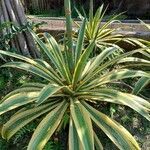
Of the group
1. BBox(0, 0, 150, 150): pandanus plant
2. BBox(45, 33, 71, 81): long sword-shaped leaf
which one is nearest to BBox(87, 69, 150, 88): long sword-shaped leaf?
BBox(0, 0, 150, 150): pandanus plant

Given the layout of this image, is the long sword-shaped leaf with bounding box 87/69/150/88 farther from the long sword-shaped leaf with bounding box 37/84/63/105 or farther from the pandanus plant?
the long sword-shaped leaf with bounding box 37/84/63/105

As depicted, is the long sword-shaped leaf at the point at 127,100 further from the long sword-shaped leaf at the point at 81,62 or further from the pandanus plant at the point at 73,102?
the long sword-shaped leaf at the point at 81,62

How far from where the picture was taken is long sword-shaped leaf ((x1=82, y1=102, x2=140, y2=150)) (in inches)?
108

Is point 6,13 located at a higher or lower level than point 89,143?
higher

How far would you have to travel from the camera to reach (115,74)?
128 inches

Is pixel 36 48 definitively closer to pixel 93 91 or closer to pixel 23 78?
pixel 23 78

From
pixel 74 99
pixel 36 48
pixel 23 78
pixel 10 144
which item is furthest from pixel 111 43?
pixel 10 144

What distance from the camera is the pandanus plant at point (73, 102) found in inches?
109

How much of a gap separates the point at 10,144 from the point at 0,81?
867 mm

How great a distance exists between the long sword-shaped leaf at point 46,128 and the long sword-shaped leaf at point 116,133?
27 cm

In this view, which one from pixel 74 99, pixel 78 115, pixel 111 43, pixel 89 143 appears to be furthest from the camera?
pixel 111 43

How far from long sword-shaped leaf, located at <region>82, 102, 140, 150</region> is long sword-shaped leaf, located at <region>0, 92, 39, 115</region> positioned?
1.71ft

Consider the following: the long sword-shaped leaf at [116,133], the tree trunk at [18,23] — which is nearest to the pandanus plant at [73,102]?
the long sword-shaped leaf at [116,133]

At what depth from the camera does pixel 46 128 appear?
2.88 m
